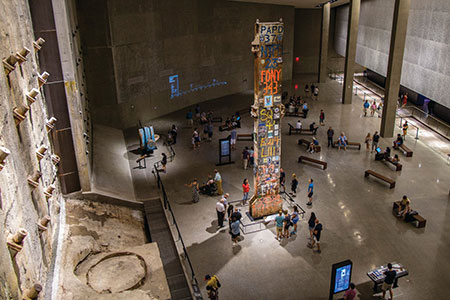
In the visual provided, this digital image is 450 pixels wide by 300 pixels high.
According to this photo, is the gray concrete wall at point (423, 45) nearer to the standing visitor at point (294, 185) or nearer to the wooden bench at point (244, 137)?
the wooden bench at point (244, 137)

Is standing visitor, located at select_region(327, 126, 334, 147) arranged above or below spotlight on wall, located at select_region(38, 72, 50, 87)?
below

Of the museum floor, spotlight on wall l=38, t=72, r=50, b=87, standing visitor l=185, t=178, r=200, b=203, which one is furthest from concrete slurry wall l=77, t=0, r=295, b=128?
spotlight on wall l=38, t=72, r=50, b=87

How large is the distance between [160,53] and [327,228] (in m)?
17.0

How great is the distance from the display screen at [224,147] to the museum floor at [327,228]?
753mm

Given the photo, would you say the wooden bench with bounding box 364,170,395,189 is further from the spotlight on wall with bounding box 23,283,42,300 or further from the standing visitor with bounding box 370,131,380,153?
the spotlight on wall with bounding box 23,283,42,300

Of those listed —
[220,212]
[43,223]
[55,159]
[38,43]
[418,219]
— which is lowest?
[418,219]

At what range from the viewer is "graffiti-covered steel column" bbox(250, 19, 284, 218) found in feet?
46.1

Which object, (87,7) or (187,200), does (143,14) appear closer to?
(87,7)

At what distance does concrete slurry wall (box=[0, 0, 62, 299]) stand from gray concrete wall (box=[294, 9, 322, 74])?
3691cm

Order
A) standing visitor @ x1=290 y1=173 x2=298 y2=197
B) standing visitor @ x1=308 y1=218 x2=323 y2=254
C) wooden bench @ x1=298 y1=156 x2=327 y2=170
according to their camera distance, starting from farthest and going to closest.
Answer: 1. wooden bench @ x1=298 y1=156 x2=327 y2=170
2. standing visitor @ x1=290 y1=173 x2=298 y2=197
3. standing visitor @ x1=308 y1=218 x2=323 y2=254

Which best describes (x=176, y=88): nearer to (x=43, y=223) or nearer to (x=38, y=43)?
(x=38, y=43)

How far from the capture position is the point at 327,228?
1535 cm

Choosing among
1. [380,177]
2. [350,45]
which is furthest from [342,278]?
[350,45]

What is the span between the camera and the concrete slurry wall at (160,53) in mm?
23422
